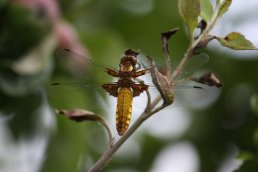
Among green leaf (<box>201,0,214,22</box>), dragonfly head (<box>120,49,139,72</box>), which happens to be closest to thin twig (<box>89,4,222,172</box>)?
green leaf (<box>201,0,214,22</box>)

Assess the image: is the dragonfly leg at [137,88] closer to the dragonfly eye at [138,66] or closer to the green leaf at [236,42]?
the dragonfly eye at [138,66]

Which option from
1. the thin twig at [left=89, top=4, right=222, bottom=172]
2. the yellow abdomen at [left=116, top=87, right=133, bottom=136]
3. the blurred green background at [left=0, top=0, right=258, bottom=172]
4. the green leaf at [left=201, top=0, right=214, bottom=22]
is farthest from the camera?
the blurred green background at [left=0, top=0, right=258, bottom=172]

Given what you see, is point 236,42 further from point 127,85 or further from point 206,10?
point 127,85

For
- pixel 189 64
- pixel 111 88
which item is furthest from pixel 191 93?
pixel 111 88

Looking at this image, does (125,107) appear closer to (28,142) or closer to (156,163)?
(28,142)

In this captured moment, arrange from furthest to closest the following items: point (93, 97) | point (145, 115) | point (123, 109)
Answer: point (93, 97) → point (123, 109) → point (145, 115)

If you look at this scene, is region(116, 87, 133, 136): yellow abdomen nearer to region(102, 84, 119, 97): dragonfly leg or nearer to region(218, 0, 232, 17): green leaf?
region(102, 84, 119, 97): dragonfly leg
